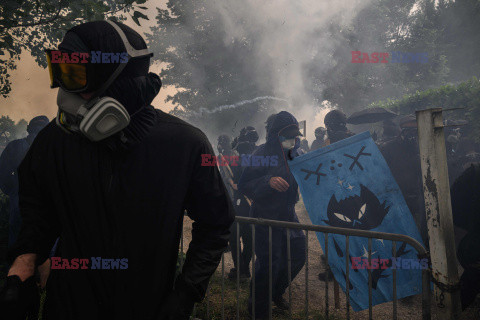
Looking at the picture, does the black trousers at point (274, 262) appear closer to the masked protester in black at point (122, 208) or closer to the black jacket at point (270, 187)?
the black jacket at point (270, 187)

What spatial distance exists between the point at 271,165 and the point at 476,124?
26.5 ft

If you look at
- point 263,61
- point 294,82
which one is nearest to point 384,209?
point 263,61

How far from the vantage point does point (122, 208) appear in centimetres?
124

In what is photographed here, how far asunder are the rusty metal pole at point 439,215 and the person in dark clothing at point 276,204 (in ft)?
5.62

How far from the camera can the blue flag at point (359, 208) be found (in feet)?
10.1

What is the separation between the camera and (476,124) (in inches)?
345

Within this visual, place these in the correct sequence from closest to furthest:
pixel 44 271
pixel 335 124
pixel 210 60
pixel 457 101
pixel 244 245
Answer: pixel 44 271 < pixel 244 245 < pixel 335 124 < pixel 457 101 < pixel 210 60

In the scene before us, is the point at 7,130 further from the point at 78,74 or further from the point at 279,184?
the point at 78,74

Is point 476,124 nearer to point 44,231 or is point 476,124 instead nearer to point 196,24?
point 44,231

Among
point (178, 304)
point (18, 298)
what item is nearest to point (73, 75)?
point (18, 298)

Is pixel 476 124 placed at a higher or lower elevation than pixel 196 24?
lower

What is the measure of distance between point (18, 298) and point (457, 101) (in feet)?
42.3
